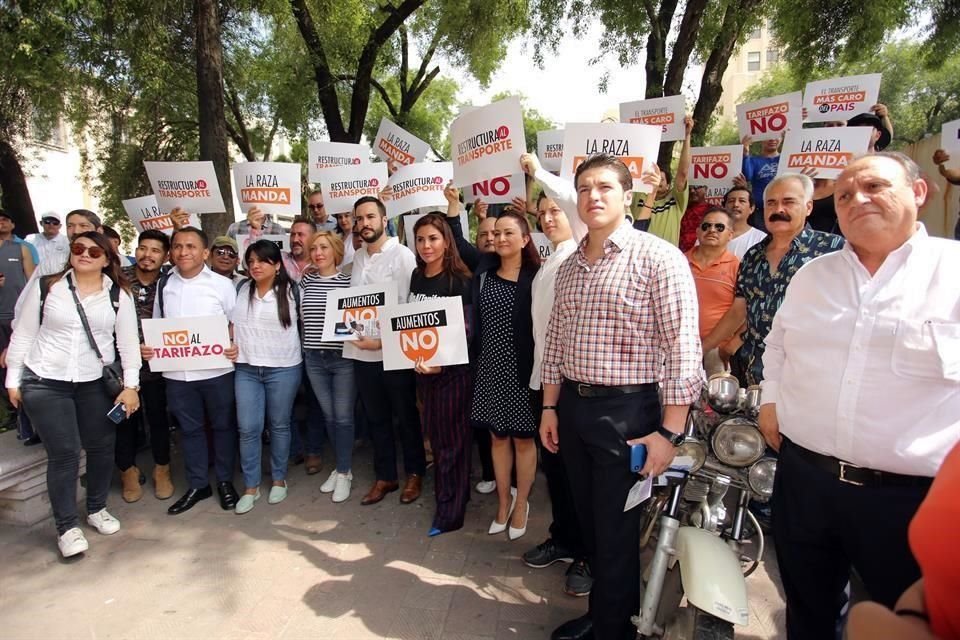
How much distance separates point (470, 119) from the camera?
13.6 feet

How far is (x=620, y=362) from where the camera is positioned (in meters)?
2.30

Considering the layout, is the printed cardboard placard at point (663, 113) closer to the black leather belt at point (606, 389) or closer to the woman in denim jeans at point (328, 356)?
the woman in denim jeans at point (328, 356)

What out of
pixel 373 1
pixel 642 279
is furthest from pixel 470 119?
pixel 373 1

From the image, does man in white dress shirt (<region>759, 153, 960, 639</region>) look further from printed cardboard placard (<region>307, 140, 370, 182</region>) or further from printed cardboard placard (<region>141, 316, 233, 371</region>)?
printed cardboard placard (<region>307, 140, 370, 182</region>)

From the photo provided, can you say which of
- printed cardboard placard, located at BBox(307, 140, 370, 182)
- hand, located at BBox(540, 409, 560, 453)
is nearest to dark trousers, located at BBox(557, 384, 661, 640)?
hand, located at BBox(540, 409, 560, 453)

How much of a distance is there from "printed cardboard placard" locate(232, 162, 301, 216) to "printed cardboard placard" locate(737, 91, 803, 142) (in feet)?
16.1

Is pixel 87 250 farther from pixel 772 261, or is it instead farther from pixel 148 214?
pixel 772 261

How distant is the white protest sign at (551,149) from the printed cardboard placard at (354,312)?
121 inches

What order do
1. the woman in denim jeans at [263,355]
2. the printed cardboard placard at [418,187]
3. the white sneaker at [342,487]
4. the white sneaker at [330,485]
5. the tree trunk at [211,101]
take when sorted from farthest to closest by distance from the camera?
the tree trunk at [211,101], the printed cardboard placard at [418,187], the white sneaker at [330,485], the white sneaker at [342,487], the woman in denim jeans at [263,355]

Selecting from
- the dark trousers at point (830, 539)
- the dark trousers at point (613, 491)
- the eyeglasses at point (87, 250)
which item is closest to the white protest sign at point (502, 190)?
the dark trousers at point (613, 491)

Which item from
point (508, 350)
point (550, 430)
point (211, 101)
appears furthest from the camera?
point (211, 101)

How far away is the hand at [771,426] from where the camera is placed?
2.17m

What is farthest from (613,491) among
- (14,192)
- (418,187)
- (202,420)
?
(14,192)

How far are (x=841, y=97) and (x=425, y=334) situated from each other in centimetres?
569
